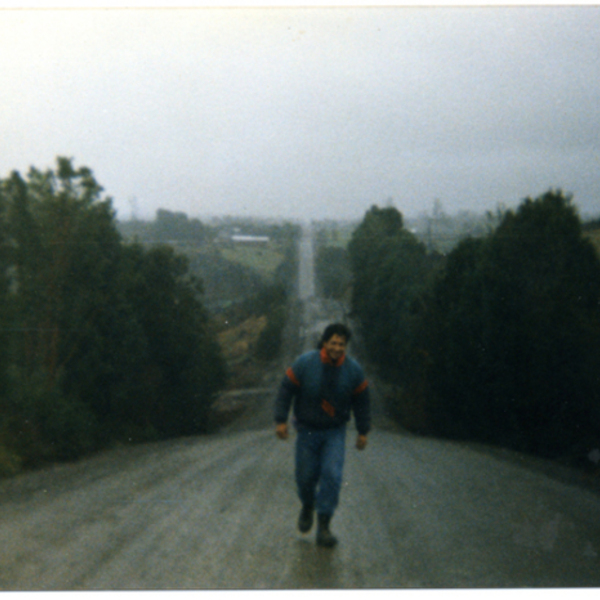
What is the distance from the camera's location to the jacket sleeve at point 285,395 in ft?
10.5

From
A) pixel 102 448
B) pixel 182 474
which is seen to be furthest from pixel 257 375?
pixel 102 448

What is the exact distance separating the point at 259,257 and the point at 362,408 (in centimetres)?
91

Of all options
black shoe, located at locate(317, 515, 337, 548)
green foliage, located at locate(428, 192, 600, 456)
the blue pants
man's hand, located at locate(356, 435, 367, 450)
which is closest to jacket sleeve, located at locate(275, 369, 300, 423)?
the blue pants

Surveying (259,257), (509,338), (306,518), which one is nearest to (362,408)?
(306,518)

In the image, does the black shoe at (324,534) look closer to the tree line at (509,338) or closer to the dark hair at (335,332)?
the tree line at (509,338)

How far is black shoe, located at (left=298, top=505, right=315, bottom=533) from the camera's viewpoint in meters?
3.18

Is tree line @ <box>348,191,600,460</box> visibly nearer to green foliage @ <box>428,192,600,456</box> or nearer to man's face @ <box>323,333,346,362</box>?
green foliage @ <box>428,192,600,456</box>

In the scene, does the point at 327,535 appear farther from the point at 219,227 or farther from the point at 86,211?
the point at 86,211

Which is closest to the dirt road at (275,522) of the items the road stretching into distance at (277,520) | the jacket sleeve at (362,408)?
the road stretching into distance at (277,520)

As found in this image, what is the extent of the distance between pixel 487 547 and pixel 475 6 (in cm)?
261

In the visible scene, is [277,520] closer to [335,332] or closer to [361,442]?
[361,442]

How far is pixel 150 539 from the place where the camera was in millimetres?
3117

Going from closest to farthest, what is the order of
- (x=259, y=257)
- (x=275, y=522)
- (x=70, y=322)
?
(x=70, y=322) → (x=275, y=522) → (x=259, y=257)

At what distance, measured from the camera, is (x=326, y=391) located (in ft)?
10.6
